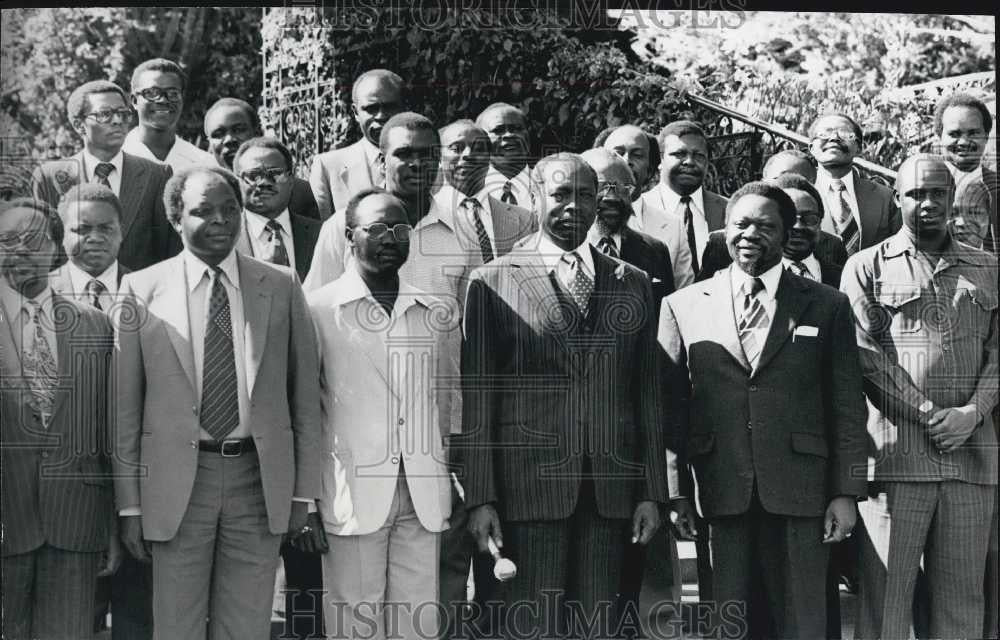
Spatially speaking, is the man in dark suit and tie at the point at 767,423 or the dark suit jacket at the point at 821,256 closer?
the man in dark suit and tie at the point at 767,423

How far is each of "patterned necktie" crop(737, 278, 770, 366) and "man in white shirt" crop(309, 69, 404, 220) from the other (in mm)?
1647

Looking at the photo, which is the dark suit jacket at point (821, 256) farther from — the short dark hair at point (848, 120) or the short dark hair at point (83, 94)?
the short dark hair at point (83, 94)

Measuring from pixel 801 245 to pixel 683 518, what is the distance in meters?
1.25

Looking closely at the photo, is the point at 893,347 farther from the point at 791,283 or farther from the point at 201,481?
the point at 201,481

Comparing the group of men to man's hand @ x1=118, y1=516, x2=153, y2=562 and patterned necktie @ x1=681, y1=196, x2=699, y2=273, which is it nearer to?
man's hand @ x1=118, y1=516, x2=153, y2=562

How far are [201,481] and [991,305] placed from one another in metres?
3.26

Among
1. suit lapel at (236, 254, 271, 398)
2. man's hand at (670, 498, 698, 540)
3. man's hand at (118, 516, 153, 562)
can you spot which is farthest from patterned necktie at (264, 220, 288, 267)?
man's hand at (670, 498, 698, 540)

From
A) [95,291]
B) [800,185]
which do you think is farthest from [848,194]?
[95,291]

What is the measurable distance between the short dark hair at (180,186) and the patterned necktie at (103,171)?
507 millimetres

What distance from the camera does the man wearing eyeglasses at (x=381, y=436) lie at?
521 cm

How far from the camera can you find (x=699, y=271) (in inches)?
236

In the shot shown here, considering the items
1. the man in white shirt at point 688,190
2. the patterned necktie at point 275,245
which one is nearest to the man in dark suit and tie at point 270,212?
the patterned necktie at point 275,245

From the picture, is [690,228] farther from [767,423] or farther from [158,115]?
[158,115]

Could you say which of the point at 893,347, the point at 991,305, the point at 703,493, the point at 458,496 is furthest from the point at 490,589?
the point at 991,305
